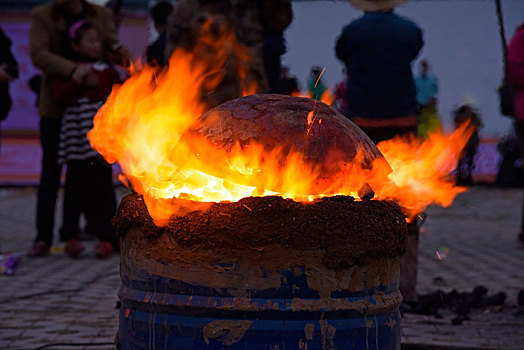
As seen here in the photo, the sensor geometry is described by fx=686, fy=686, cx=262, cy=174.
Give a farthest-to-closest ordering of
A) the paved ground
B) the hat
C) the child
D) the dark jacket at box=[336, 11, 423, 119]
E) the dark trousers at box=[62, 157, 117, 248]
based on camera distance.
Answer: the dark trousers at box=[62, 157, 117, 248] → the child → the hat → the dark jacket at box=[336, 11, 423, 119] → the paved ground

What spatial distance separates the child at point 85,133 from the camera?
6098 millimetres

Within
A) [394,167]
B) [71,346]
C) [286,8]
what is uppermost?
[286,8]

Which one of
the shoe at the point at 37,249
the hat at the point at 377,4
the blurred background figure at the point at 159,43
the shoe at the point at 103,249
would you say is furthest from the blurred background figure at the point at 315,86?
the shoe at the point at 37,249

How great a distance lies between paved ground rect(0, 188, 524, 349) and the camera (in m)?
3.71

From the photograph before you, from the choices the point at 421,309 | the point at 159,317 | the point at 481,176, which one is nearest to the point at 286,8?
the point at 421,309

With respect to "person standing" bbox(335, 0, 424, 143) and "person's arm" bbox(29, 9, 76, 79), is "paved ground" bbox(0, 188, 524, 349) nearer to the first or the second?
"person standing" bbox(335, 0, 424, 143)

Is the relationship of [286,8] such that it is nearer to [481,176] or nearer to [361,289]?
[361,289]

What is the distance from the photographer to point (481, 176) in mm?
19203

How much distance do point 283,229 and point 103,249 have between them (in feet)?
Result: 15.4

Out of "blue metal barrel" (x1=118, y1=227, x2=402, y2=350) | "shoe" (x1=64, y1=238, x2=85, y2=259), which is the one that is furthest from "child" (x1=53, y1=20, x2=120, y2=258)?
"blue metal barrel" (x1=118, y1=227, x2=402, y2=350)

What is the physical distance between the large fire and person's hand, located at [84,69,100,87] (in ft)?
10.7

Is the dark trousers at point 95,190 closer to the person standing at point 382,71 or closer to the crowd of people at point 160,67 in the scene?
the crowd of people at point 160,67

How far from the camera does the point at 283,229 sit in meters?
2.08

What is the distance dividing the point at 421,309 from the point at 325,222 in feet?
8.49
